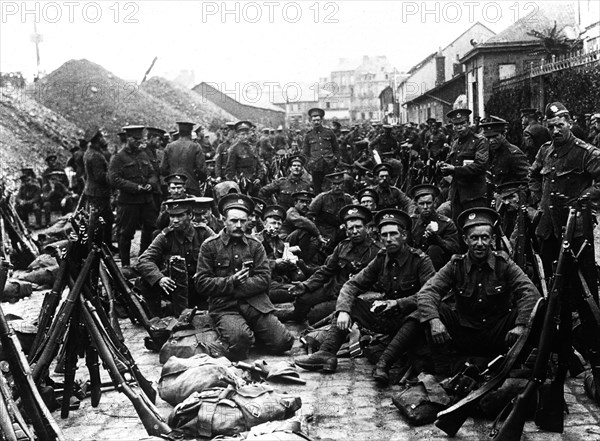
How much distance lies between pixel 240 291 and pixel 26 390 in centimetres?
305

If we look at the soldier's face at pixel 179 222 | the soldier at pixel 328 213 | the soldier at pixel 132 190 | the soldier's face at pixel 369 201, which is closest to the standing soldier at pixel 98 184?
the soldier at pixel 132 190

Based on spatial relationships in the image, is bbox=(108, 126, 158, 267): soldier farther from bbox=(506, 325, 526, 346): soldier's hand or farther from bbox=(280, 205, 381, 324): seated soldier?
bbox=(506, 325, 526, 346): soldier's hand

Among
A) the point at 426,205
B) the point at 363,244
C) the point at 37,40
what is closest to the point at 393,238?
the point at 363,244

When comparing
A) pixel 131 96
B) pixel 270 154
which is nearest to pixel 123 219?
pixel 270 154

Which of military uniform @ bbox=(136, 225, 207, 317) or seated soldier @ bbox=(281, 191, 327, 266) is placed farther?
seated soldier @ bbox=(281, 191, 327, 266)

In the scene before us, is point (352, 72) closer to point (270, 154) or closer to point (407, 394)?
point (270, 154)

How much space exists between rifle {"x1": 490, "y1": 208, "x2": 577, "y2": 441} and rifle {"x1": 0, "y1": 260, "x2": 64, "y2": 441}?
2.77 m

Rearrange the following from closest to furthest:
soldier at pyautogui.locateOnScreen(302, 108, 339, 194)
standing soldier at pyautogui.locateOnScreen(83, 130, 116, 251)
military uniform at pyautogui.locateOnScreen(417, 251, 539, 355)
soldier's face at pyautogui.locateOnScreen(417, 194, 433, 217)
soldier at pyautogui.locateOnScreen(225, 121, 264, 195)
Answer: military uniform at pyautogui.locateOnScreen(417, 251, 539, 355), soldier's face at pyautogui.locateOnScreen(417, 194, 433, 217), standing soldier at pyautogui.locateOnScreen(83, 130, 116, 251), soldier at pyautogui.locateOnScreen(225, 121, 264, 195), soldier at pyautogui.locateOnScreen(302, 108, 339, 194)

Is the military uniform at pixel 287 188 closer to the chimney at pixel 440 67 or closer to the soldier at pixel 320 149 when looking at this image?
the soldier at pixel 320 149

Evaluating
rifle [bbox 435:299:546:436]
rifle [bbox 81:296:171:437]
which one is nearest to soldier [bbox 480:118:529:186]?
rifle [bbox 435:299:546:436]

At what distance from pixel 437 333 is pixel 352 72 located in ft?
357

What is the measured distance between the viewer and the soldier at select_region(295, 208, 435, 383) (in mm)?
6688

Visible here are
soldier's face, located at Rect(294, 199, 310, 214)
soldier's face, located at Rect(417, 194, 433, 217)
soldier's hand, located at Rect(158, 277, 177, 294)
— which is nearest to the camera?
soldier's hand, located at Rect(158, 277, 177, 294)

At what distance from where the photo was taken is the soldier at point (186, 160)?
1250 cm
